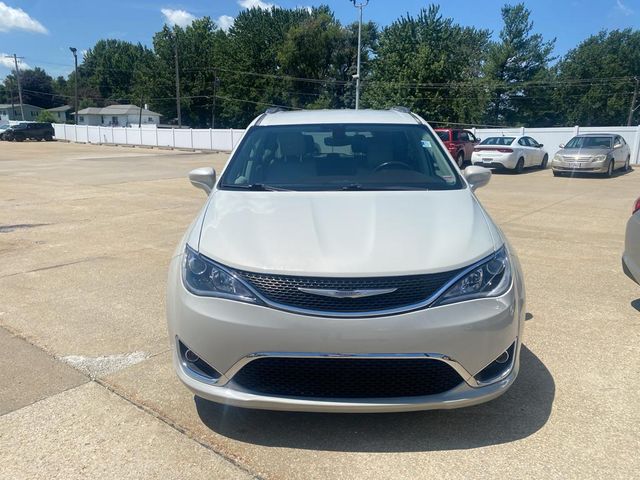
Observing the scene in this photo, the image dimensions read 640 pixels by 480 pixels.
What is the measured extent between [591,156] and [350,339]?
18075 millimetres

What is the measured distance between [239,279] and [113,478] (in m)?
1.13

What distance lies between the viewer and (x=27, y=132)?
44438 millimetres

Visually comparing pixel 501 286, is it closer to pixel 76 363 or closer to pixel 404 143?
pixel 404 143

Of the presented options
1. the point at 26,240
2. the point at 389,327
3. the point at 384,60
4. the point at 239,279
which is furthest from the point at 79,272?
the point at 384,60

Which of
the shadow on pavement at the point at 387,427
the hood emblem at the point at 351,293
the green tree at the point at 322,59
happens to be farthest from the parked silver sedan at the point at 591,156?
the green tree at the point at 322,59

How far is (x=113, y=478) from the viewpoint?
2.38 metres

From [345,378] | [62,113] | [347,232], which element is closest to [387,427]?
[345,378]

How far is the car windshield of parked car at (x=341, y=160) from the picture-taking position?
11.8 ft

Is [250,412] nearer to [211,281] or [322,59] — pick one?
[211,281]

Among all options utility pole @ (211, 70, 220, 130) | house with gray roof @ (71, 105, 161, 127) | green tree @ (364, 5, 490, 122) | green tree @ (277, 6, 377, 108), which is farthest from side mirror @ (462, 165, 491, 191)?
house with gray roof @ (71, 105, 161, 127)

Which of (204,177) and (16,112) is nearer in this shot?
(204,177)

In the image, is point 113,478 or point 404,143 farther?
point 404,143

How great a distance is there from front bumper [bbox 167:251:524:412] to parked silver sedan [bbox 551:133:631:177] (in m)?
17.3

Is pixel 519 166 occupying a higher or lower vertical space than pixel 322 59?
lower
